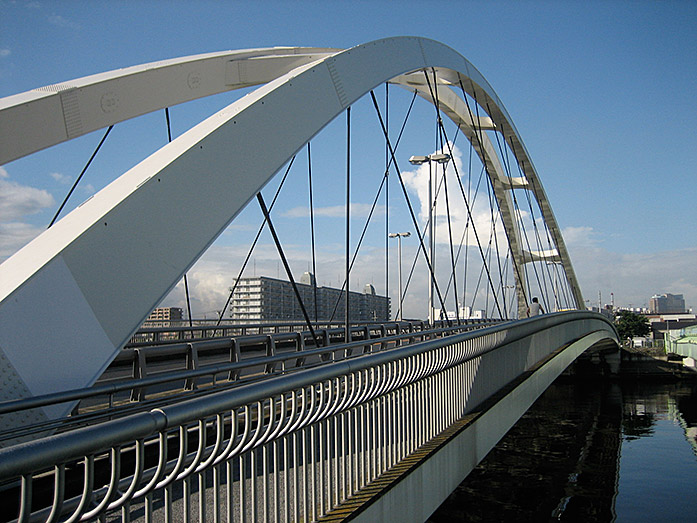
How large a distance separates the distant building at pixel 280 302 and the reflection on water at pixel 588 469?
9240mm

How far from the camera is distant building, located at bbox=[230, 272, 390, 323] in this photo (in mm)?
31041

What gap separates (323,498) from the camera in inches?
168

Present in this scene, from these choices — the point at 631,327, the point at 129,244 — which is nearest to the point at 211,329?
the point at 129,244

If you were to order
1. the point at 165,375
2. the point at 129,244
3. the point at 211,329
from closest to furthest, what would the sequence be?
1. the point at 165,375
2. the point at 129,244
3. the point at 211,329

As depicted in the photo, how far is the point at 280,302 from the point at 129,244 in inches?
1122

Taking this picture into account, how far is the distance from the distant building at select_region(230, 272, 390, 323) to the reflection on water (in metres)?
9.24

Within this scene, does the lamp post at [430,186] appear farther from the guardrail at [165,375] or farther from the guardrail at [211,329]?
the guardrail at [165,375]

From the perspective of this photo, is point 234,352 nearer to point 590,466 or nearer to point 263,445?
point 263,445

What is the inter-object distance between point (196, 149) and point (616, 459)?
2248 cm

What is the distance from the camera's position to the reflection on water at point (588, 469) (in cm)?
A: 1631

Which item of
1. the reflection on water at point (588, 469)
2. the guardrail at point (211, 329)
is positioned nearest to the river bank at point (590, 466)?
the reflection on water at point (588, 469)

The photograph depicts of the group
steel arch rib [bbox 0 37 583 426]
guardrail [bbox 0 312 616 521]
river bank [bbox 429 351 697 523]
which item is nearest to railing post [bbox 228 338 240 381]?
guardrail [bbox 0 312 616 521]

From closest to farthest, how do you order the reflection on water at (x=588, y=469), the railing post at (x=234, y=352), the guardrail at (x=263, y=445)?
the guardrail at (x=263, y=445), the railing post at (x=234, y=352), the reflection on water at (x=588, y=469)

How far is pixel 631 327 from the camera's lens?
92.8m
